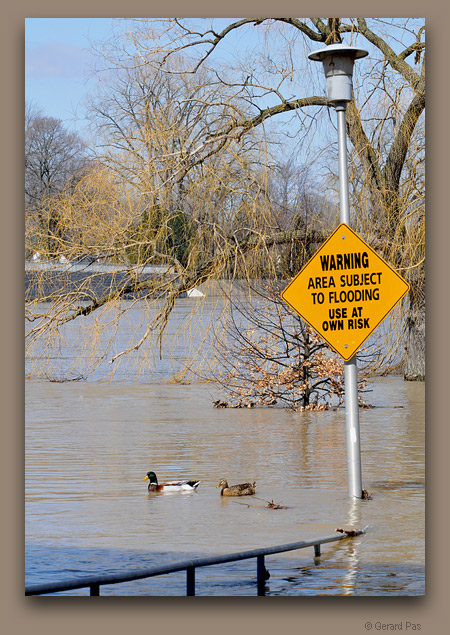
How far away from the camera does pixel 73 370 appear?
10.9m

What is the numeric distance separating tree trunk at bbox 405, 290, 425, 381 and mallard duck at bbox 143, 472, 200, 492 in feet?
10.3

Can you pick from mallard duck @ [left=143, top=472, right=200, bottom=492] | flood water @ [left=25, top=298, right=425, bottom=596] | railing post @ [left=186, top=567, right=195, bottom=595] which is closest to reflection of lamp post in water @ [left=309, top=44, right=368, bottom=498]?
flood water @ [left=25, top=298, right=425, bottom=596]

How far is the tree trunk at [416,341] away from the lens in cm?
1051

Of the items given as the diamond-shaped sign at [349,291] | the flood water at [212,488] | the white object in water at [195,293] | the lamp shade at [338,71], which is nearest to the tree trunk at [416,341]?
the flood water at [212,488]

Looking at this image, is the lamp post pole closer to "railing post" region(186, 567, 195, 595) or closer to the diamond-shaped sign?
the diamond-shaped sign

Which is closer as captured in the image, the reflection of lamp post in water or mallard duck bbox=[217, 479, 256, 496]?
the reflection of lamp post in water

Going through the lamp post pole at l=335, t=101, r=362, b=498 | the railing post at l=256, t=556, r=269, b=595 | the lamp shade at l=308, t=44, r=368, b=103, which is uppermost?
the lamp shade at l=308, t=44, r=368, b=103

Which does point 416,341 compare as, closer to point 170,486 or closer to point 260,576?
point 170,486

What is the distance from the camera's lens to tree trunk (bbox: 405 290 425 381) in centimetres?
1051

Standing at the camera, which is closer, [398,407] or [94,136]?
[94,136]

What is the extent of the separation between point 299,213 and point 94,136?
2.33 m

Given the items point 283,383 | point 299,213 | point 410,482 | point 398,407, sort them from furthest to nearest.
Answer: point 283,383, point 398,407, point 299,213, point 410,482
